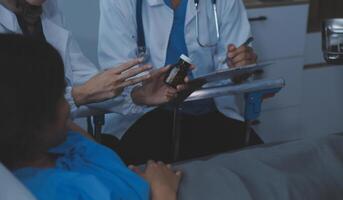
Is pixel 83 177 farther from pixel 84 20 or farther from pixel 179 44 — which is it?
pixel 84 20

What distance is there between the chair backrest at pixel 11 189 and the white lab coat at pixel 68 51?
1.71 ft

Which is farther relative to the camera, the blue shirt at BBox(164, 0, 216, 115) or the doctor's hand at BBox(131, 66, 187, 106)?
the blue shirt at BBox(164, 0, 216, 115)

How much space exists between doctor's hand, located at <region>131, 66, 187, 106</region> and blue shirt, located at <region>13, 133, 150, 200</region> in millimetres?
381

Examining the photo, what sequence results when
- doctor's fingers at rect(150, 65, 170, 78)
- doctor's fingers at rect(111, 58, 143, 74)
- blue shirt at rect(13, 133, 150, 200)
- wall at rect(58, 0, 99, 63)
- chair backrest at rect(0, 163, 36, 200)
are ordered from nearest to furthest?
chair backrest at rect(0, 163, 36, 200) → blue shirt at rect(13, 133, 150, 200) → doctor's fingers at rect(111, 58, 143, 74) → doctor's fingers at rect(150, 65, 170, 78) → wall at rect(58, 0, 99, 63)

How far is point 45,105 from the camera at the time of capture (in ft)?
2.98

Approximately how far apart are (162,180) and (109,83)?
363 mm

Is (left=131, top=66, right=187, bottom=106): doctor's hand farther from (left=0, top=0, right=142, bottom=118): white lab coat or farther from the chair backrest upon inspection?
the chair backrest

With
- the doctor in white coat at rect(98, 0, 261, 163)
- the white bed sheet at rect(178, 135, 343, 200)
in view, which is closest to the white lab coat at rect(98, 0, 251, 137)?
the doctor in white coat at rect(98, 0, 261, 163)

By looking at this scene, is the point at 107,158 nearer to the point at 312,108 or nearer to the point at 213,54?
the point at 213,54

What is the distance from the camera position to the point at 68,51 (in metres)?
1.63

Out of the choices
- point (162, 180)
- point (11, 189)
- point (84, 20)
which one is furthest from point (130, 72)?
point (84, 20)

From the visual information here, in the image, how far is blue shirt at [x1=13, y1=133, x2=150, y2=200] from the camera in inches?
36.9

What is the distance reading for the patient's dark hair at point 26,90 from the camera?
Answer: 858 mm

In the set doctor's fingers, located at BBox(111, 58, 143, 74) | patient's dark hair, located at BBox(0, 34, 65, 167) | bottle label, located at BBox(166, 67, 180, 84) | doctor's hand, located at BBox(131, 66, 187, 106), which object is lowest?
doctor's hand, located at BBox(131, 66, 187, 106)
